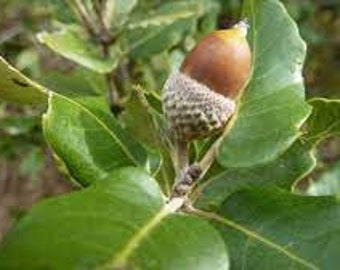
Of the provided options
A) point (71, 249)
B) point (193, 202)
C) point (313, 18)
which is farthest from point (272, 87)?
point (313, 18)

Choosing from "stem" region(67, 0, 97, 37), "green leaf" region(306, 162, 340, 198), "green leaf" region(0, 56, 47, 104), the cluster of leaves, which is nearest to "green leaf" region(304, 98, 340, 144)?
the cluster of leaves

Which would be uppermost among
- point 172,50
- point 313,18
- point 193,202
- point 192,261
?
point 192,261

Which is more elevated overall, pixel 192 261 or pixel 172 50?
pixel 192 261

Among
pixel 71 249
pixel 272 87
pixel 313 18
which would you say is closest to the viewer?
pixel 71 249

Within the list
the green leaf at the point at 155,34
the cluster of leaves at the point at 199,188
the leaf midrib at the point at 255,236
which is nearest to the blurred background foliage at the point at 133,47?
the green leaf at the point at 155,34

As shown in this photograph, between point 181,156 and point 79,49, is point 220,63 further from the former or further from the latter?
point 79,49

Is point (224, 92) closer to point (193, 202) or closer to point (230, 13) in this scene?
point (193, 202)

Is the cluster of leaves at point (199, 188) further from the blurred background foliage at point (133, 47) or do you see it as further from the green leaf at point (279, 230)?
the blurred background foliage at point (133, 47)
